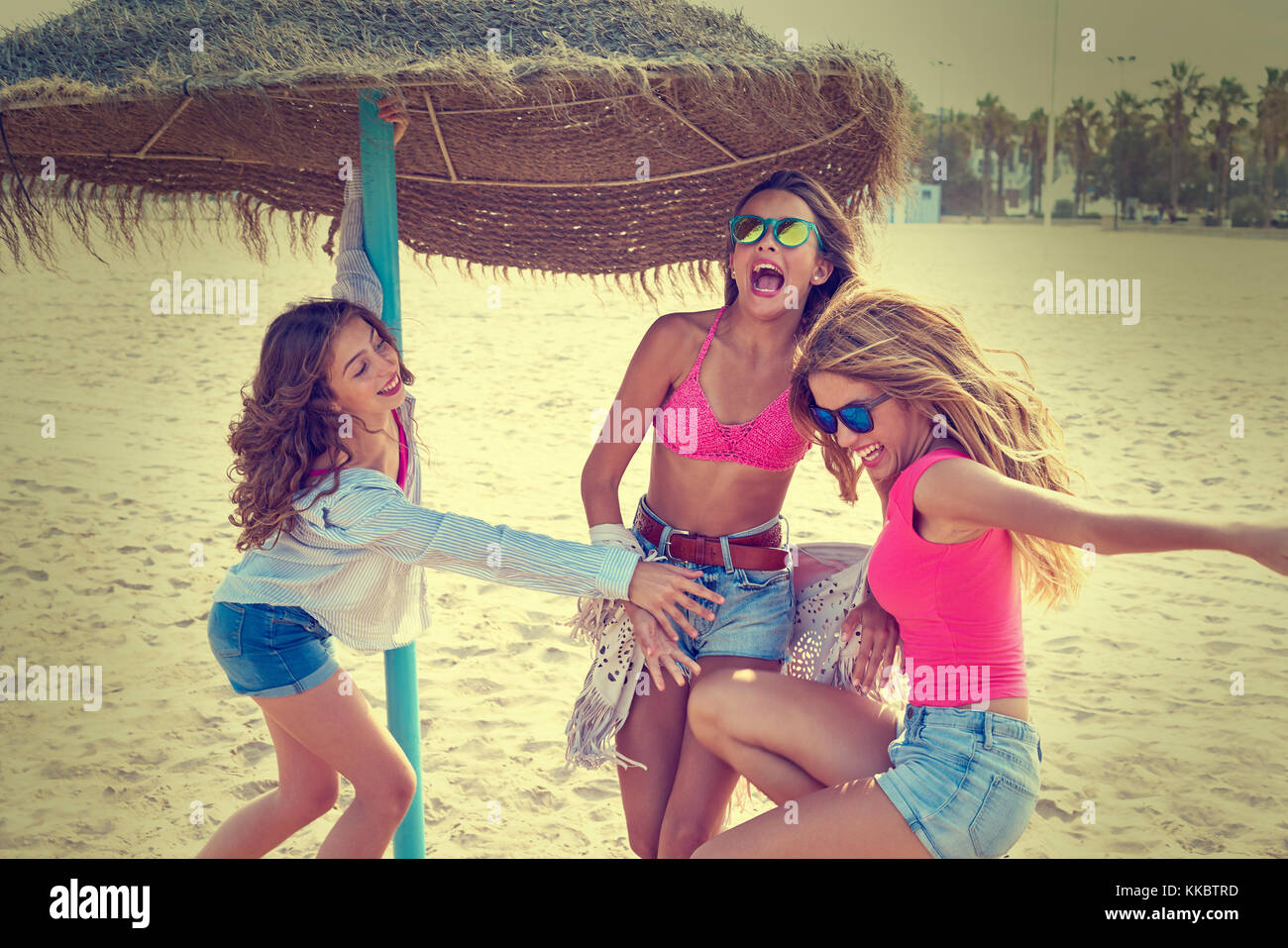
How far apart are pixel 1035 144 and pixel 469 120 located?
231 ft

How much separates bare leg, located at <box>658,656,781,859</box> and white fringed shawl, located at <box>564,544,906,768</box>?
0.57 feet

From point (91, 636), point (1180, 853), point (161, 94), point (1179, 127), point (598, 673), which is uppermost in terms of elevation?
point (1179, 127)

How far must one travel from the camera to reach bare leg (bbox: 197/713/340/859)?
2533 millimetres

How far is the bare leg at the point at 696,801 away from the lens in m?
2.54

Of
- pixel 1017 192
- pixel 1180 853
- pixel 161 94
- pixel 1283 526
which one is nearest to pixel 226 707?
pixel 161 94

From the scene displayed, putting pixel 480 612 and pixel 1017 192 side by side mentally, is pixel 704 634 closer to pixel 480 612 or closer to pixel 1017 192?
pixel 480 612

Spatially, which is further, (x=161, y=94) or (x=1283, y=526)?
(x=161, y=94)

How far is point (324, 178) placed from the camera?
3.19 m

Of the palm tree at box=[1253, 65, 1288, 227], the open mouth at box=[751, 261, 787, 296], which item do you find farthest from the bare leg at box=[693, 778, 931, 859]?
the palm tree at box=[1253, 65, 1288, 227]

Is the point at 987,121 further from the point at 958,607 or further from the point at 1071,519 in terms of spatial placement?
the point at 1071,519

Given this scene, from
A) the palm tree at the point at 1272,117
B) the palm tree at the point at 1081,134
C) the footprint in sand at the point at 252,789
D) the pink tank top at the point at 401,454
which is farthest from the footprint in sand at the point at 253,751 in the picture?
the palm tree at the point at 1081,134

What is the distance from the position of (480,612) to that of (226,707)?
4.88 ft

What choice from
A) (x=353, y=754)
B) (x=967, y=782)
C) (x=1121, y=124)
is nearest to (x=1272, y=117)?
(x=1121, y=124)
